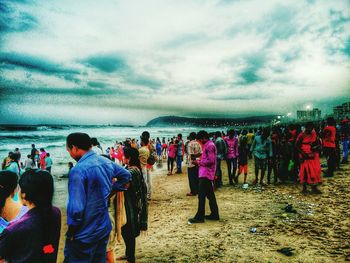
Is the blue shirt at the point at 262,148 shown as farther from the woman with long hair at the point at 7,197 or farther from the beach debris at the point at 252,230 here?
the woman with long hair at the point at 7,197

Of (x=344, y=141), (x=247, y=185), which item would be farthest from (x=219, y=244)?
(x=344, y=141)

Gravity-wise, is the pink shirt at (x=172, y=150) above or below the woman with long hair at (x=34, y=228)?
below

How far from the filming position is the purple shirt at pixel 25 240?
1.99m

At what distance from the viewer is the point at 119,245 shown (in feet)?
18.6

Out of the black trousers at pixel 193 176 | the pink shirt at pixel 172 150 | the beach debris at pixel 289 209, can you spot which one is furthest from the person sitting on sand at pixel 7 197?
the pink shirt at pixel 172 150

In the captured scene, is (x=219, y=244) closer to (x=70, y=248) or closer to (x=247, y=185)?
(x=70, y=248)

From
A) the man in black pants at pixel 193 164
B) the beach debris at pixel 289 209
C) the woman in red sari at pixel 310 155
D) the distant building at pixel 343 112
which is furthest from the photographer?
the distant building at pixel 343 112

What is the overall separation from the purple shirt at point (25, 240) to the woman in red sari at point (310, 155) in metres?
7.55

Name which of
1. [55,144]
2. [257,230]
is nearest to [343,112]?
[55,144]

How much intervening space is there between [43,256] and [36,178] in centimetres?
62

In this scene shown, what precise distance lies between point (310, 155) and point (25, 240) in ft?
25.5

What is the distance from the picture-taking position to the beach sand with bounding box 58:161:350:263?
4.60 metres

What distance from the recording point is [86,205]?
254 centimetres

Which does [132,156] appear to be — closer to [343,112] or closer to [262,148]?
[262,148]
